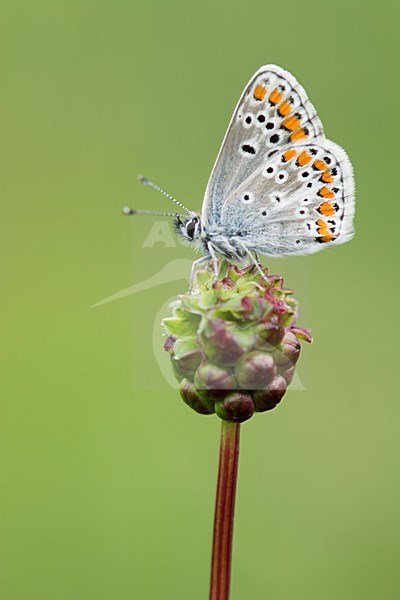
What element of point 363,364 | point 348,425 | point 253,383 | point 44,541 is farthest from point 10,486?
point 253,383

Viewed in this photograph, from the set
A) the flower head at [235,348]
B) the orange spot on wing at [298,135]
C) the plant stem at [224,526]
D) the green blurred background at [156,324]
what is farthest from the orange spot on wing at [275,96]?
the plant stem at [224,526]

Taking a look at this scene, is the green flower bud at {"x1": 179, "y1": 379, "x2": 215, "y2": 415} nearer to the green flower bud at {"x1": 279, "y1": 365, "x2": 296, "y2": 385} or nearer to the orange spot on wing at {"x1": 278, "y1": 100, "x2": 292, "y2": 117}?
the green flower bud at {"x1": 279, "y1": 365, "x2": 296, "y2": 385}

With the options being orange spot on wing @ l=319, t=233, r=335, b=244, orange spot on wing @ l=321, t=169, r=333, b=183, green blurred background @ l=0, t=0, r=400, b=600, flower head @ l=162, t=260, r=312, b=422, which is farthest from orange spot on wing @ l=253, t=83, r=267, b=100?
flower head @ l=162, t=260, r=312, b=422

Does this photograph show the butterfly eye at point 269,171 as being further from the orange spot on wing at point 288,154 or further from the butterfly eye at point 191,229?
the butterfly eye at point 191,229

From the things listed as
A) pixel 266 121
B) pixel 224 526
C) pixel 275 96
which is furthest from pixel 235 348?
pixel 275 96

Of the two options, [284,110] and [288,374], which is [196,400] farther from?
[284,110]

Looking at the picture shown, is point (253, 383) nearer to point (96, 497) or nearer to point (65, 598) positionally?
point (65, 598)
